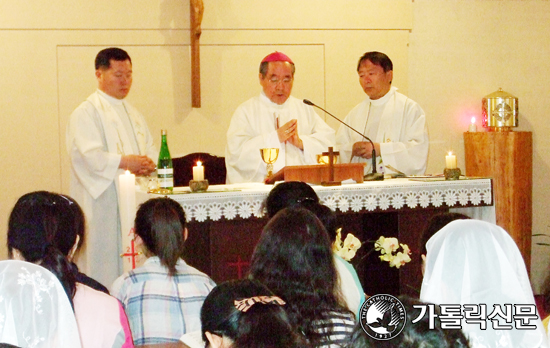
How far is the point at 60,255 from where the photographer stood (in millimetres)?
2656

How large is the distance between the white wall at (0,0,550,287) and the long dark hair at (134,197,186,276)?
413 centimetres

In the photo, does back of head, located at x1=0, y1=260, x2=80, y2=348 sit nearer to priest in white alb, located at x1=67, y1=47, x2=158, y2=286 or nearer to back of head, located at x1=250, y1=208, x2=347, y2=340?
back of head, located at x1=250, y1=208, x2=347, y2=340

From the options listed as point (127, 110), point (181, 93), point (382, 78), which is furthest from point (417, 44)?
point (127, 110)

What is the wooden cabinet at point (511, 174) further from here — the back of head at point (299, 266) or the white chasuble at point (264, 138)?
the back of head at point (299, 266)

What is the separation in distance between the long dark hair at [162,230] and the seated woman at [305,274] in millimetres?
884

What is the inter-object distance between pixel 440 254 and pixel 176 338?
1.25 meters

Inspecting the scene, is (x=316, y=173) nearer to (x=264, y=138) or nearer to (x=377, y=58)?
(x=264, y=138)

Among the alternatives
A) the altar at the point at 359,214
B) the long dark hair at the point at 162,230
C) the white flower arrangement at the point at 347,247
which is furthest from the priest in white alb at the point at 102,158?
the long dark hair at the point at 162,230

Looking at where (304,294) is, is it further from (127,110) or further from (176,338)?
(127,110)

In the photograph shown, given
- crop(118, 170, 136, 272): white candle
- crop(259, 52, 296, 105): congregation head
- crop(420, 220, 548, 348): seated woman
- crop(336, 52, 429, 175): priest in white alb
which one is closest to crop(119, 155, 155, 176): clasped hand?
crop(118, 170, 136, 272): white candle

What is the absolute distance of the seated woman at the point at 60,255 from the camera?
2.66m

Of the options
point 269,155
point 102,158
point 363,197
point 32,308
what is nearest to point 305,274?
point 32,308

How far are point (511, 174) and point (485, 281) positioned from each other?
17.9 ft

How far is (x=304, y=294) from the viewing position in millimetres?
2443
